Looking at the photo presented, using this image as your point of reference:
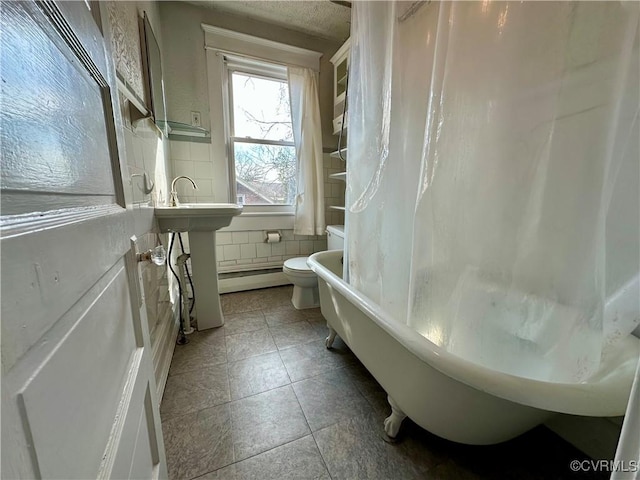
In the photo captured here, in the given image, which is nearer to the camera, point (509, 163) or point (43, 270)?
point (43, 270)

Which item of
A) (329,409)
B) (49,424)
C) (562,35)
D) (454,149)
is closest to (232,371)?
(329,409)

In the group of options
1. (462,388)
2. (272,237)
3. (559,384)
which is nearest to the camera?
(559,384)

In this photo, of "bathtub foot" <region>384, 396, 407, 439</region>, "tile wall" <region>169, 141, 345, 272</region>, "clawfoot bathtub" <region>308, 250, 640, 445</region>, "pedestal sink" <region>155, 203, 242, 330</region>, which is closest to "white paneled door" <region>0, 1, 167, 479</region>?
"clawfoot bathtub" <region>308, 250, 640, 445</region>

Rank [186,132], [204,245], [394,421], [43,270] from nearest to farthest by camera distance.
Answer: [43,270]
[394,421]
[204,245]
[186,132]

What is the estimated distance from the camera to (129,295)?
567mm

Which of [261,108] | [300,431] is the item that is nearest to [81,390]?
[300,431]

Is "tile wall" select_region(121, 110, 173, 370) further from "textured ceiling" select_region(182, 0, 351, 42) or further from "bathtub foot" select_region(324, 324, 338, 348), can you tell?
"textured ceiling" select_region(182, 0, 351, 42)

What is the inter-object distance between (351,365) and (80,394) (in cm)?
137

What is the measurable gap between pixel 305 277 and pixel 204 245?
2.58 ft

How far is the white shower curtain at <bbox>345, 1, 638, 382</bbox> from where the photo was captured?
73 cm

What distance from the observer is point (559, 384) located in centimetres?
61

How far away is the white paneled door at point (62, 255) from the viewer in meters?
0.22

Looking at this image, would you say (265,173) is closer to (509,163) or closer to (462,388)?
(509,163)

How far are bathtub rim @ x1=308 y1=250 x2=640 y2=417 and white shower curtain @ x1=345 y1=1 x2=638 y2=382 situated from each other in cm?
6
